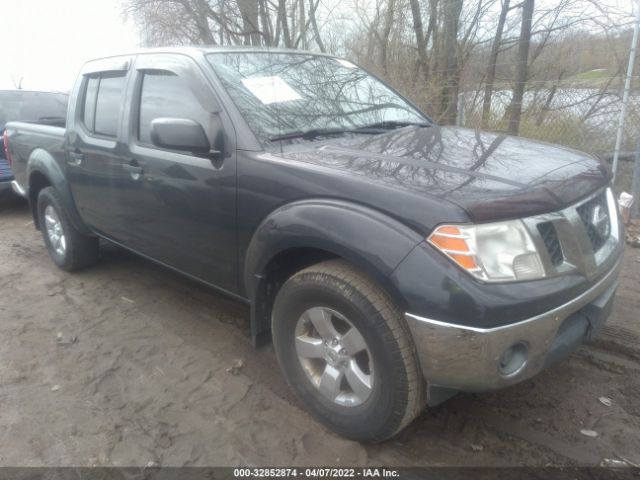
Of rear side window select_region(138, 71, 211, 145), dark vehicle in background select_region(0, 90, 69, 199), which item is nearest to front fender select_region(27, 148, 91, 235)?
rear side window select_region(138, 71, 211, 145)

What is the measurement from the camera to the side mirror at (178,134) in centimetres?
264

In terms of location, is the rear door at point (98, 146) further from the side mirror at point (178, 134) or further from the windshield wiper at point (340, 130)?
the windshield wiper at point (340, 130)

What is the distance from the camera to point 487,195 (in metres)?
2.03

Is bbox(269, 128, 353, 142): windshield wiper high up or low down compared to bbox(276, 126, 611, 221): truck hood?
up

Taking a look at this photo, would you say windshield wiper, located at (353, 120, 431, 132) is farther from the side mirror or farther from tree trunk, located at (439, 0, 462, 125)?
tree trunk, located at (439, 0, 462, 125)

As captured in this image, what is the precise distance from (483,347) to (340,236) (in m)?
→ 0.72

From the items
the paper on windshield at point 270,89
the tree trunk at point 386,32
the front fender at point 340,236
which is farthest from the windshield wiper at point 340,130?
the tree trunk at point 386,32

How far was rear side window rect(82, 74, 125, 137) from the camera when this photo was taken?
144 inches

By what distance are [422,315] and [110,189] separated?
2594mm

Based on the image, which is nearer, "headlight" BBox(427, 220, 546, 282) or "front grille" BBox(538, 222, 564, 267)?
A: "headlight" BBox(427, 220, 546, 282)

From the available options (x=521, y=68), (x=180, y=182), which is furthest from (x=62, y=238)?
(x=521, y=68)

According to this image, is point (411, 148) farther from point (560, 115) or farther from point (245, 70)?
point (560, 115)

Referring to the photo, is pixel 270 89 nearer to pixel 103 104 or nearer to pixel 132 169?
pixel 132 169

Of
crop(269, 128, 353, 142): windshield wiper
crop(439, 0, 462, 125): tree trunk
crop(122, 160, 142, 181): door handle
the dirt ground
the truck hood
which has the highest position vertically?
crop(439, 0, 462, 125): tree trunk
